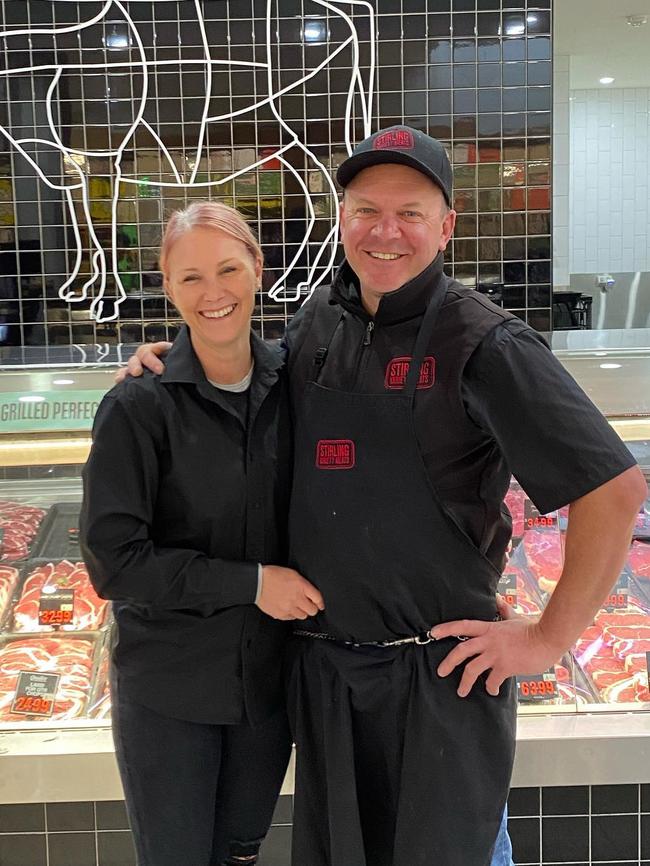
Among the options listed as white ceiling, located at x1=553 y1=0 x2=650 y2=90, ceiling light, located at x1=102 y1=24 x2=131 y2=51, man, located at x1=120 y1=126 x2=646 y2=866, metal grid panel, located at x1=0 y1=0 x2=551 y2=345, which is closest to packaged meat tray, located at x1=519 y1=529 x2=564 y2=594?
man, located at x1=120 y1=126 x2=646 y2=866

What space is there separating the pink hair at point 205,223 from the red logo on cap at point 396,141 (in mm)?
267

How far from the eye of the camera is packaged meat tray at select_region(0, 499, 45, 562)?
7.86 feet

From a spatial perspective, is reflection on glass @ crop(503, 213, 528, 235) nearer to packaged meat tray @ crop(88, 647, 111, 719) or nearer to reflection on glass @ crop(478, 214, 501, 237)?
reflection on glass @ crop(478, 214, 501, 237)

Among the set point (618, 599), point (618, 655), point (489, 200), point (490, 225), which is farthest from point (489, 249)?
point (618, 655)

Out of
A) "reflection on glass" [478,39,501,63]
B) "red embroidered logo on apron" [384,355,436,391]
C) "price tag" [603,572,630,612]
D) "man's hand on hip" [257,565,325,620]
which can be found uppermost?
"reflection on glass" [478,39,501,63]

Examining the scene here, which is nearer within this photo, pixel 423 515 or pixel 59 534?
pixel 423 515

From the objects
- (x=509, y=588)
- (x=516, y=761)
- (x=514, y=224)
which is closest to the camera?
(x=516, y=761)

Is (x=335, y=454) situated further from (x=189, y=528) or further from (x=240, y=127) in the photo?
(x=240, y=127)

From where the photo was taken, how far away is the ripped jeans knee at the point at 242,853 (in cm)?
168

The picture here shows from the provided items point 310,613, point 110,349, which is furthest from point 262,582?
point 110,349

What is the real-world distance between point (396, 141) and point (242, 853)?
128 centimetres

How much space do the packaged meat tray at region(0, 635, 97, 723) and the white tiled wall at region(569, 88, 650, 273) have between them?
9148 mm

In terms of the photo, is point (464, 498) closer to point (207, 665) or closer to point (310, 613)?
point (310, 613)

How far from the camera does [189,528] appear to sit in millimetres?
1545
